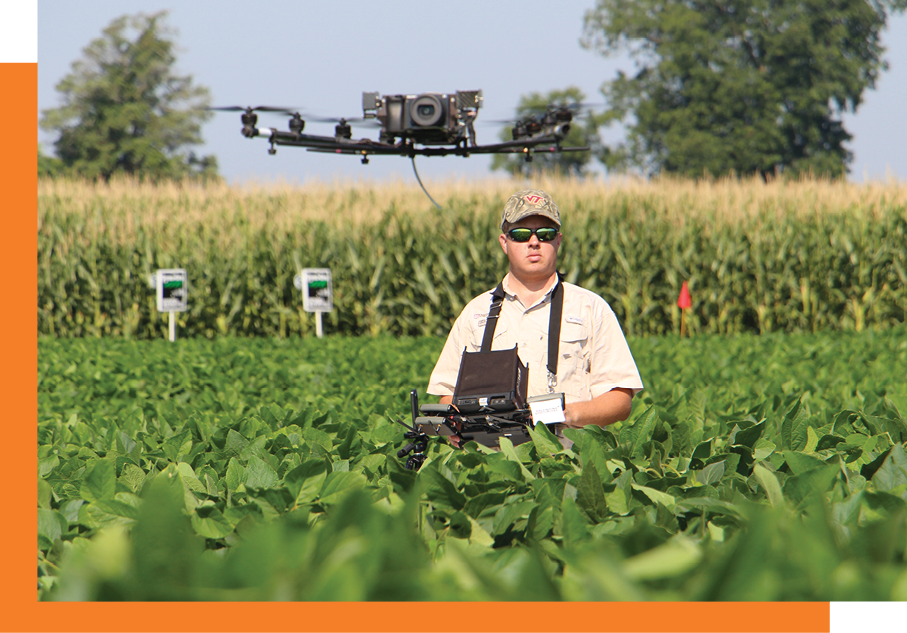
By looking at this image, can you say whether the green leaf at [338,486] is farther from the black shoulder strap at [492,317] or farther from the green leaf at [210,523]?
the black shoulder strap at [492,317]

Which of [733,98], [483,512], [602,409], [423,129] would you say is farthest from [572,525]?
[733,98]

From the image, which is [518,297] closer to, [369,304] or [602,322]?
[602,322]

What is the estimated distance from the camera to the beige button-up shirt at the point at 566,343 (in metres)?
3.51

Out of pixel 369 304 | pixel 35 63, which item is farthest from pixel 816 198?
pixel 35 63

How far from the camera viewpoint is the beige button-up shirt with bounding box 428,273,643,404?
11.5ft

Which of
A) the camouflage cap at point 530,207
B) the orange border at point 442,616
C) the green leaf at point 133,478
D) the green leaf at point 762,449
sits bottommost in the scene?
the green leaf at point 133,478

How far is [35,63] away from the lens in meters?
1.49

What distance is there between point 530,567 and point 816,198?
1740cm

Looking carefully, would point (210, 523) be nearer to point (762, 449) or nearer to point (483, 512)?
point (483, 512)

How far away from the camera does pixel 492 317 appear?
347cm

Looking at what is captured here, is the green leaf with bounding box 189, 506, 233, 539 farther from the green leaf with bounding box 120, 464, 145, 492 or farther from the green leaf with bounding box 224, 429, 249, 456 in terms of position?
the green leaf with bounding box 224, 429, 249, 456

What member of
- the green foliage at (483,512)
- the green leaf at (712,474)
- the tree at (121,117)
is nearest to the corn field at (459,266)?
the green foliage at (483,512)

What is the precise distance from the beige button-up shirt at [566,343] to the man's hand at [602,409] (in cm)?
5

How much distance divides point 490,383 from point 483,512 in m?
1.11
